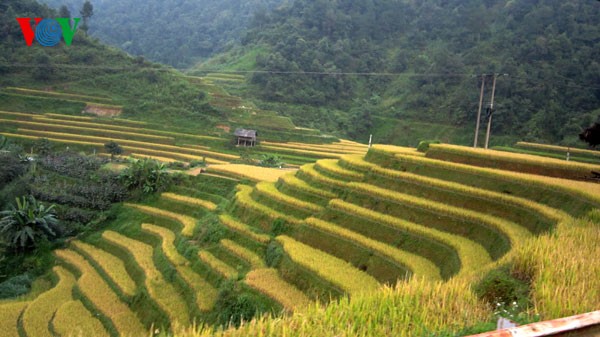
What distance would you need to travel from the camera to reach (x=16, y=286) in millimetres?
12609

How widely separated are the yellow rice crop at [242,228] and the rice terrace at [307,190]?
41mm

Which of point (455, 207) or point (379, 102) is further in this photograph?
point (379, 102)

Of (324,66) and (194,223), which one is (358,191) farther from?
(324,66)

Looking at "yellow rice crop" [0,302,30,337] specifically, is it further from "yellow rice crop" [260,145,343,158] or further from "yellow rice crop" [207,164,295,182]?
"yellow rice crop" [260,145,343,158]

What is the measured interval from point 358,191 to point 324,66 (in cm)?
3215

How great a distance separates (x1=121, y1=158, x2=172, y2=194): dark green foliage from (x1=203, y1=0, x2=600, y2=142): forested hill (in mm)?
20817

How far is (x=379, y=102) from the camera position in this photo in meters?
39.8

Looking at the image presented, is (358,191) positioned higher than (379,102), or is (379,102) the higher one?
(379,102)

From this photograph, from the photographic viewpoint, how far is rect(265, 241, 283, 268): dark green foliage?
32.1 feet

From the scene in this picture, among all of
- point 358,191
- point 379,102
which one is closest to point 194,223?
point 358,191

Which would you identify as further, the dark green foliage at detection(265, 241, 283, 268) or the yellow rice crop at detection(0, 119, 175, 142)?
the yellow rice crop at detection(0, 119, 175, 142)

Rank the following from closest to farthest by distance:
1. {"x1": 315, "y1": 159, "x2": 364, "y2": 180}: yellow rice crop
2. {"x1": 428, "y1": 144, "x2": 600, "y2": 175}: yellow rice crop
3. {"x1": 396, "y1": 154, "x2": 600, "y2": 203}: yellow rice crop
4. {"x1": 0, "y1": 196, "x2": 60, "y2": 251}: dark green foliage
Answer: {"x1": 396, "y1": 154, "x2": 600, "y2": 203}: yellow rice crop → {"x1": 428, "y1": 144, "x2": 600, "y2": 175}: yellow rice crop → {"x1": 315, "y1": 159, "x2": 364, "y2": 180}: yellow rice crop → {"x1": 0, "y1": 196, "x2": 60, "y2": 251}: dark green foliage

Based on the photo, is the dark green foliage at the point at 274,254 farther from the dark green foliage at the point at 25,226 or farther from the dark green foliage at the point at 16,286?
the dark green foliage at the point at 25,226

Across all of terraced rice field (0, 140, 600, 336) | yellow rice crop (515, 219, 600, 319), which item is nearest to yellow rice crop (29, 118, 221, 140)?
terraced rice field (0, 140, 600, 336)
